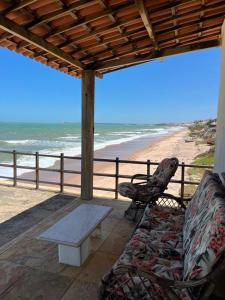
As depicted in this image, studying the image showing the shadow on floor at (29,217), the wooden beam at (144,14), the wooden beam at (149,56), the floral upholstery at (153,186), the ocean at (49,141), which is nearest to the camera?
the wooden beam at (144,14)

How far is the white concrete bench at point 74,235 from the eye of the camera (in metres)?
2.23

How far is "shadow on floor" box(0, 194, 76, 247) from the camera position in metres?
3.09

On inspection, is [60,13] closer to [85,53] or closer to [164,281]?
[85,53]

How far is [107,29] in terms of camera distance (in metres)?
2.98

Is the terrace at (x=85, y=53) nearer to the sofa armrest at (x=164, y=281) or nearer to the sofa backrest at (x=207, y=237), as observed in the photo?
the sofa armrest at (x=164, y=281)

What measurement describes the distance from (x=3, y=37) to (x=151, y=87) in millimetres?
47154

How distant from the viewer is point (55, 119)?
84.2 metres

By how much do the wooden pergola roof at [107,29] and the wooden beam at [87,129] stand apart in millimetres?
249

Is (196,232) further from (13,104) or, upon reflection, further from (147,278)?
(13,104)

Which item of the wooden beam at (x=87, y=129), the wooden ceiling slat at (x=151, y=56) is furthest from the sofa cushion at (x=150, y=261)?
the wooden ceiling slat at (x=151, y=56)

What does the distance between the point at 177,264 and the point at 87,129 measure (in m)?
3.04

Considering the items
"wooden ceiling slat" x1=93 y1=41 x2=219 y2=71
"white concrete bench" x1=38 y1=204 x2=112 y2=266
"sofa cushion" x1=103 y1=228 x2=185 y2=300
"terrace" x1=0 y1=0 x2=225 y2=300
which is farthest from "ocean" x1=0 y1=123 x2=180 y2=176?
"sofa cushion" x1=103 y1=228 x2=185 y2=300

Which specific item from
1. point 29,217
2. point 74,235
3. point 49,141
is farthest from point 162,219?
point 49,141

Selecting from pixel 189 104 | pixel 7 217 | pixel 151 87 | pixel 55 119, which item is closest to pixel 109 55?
pixel 7 217
